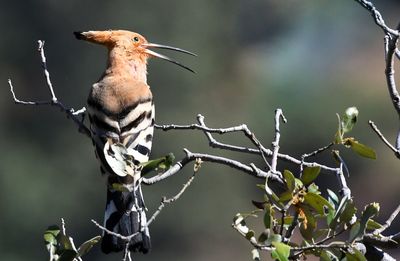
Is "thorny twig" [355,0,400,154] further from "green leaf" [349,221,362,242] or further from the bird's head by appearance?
the bird's head

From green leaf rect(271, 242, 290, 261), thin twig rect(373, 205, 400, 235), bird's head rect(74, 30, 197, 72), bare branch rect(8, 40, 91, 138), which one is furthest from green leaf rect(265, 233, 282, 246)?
bird's head rect(74, 30, 197, 72)

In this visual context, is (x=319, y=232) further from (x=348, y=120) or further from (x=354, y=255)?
(x=348, y=120)

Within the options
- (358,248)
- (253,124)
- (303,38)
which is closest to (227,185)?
(253,124)

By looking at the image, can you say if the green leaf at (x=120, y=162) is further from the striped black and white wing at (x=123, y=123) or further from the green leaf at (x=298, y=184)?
the striped black and white wing at (x=123, y=123)

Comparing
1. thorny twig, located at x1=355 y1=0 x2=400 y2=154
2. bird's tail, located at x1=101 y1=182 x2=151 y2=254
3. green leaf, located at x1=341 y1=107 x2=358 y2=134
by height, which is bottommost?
bird's tail, located at x1=101 y1=182 x2=151 y2=254

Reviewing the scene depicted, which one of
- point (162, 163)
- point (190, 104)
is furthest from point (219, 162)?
point (190, 104)

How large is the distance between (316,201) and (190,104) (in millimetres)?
12953

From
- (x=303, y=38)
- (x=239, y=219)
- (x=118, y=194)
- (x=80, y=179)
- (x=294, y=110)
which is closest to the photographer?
(x=239, y=219)

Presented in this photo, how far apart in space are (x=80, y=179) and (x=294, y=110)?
13.5 feet

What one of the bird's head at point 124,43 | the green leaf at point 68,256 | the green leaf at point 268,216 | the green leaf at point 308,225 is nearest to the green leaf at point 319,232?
the green leaf at point 308,225

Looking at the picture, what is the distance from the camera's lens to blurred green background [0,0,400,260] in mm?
14289

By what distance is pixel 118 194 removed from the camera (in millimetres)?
3279

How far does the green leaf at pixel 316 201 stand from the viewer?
91.8 inches

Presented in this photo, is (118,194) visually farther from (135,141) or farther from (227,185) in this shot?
(227,185)
